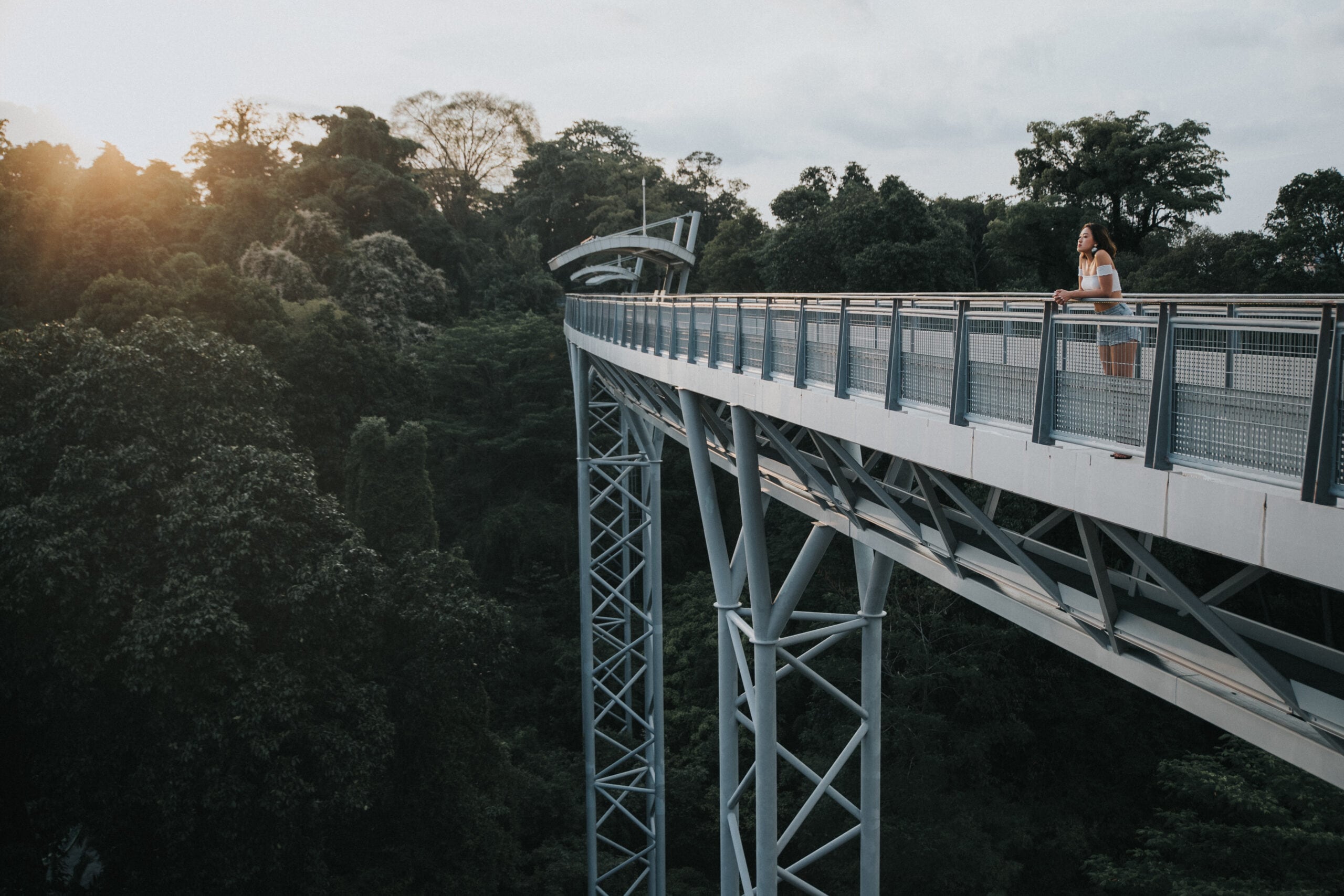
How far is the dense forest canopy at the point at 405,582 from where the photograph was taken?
38.5 feet

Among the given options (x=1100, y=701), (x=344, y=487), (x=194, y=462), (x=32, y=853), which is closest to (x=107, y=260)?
(x=344, y=487)

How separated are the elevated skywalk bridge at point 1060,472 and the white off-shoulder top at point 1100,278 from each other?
402 millimetres

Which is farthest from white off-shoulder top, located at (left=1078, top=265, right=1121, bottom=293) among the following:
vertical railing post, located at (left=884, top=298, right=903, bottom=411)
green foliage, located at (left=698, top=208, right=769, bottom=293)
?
green foliage, located at (left=698, top=208, right=769, bottom=293)

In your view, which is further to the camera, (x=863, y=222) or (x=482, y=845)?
(x=863, y=222)

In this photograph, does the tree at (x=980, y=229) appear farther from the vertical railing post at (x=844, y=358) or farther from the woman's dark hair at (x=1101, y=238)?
the woman's dark hair at (x=1101, y=238)

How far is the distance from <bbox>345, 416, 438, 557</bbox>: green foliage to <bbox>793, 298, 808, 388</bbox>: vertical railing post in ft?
44.6

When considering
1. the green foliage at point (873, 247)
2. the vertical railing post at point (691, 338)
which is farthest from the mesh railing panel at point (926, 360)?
the green foliage at point (873, 247)

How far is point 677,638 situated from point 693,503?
7.90 m

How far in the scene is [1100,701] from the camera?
2186cm

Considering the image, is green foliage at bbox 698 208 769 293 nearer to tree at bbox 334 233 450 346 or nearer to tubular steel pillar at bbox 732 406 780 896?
tree at bbox 334 233 450 346

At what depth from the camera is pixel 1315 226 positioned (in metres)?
20.5

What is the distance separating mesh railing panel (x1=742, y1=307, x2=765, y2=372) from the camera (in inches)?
320

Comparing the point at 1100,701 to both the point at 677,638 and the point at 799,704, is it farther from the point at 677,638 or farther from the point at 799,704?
the point at 677,638

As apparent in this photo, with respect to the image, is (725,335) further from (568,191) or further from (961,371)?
(568,191)
